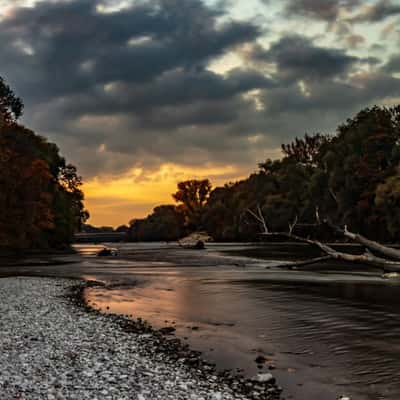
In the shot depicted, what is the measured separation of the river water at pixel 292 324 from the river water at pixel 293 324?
2 cm

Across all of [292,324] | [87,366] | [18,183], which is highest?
[18,183]

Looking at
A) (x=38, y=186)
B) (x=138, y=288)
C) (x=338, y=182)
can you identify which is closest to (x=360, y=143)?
(x=338, y=182)

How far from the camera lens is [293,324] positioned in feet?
64.9

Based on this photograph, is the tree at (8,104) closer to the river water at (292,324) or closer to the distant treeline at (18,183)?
the distant treeline at (18,183)

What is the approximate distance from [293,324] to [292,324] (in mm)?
40

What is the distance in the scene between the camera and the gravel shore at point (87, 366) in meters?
10.3

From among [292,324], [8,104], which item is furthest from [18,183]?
[292,324]

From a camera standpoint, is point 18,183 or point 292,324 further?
point 18,183

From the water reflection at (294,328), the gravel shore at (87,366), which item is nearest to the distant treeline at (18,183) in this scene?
the water reflection at (294,328)

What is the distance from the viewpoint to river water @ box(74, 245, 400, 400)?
12.5m

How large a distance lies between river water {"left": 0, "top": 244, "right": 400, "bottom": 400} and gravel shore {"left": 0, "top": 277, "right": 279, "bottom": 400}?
1.80 meters

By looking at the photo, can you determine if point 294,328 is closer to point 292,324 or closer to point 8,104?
point 292,324

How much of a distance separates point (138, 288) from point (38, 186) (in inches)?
1783

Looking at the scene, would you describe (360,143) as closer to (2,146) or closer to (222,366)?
(2,146)
